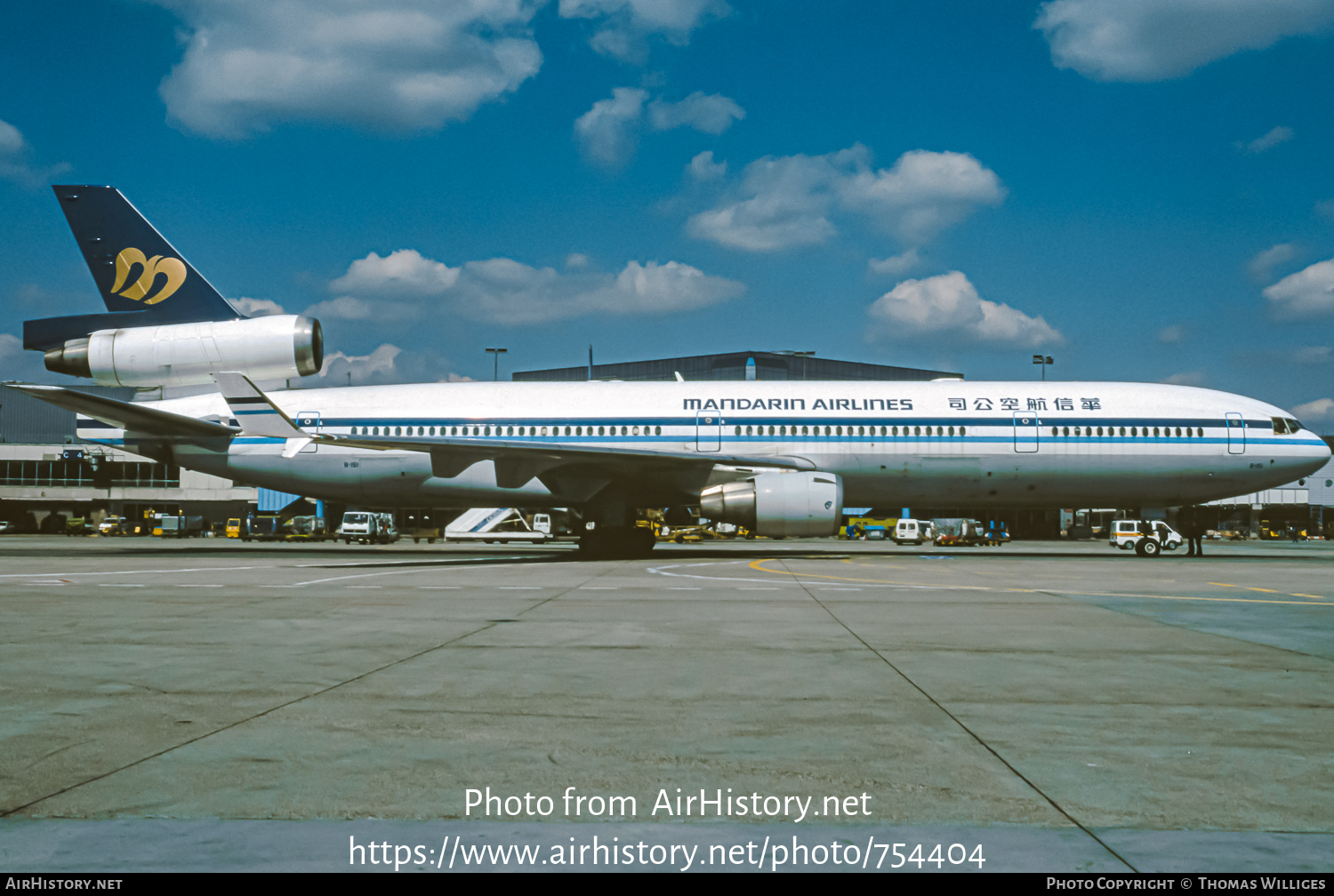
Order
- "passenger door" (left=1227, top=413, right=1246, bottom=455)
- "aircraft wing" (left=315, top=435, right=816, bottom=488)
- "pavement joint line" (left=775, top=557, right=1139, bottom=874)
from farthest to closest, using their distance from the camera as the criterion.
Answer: "passenger door" (left=1227, top=413, right=1246, bottom=455), "aircraft wing" (left=315, top=435, right=816, bottom=488), "pavement joint line" (left=775, top=557, right=1139, bottom=874)

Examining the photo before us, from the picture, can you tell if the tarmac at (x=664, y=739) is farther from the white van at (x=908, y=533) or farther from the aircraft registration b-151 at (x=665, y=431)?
the white van at (x=908, y=533)

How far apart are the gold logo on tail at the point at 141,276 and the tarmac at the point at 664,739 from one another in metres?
14.1

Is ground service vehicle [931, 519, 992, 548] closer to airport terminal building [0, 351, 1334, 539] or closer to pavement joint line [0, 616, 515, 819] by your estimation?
airport terminal building [0, 351, 1334, 539]

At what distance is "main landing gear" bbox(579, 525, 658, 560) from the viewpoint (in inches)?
923

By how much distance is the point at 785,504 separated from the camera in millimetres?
20984

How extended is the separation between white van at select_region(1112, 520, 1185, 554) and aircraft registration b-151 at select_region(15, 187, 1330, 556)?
11.8 ft

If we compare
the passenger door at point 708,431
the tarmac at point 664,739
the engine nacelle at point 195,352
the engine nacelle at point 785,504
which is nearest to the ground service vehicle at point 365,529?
the engine nacelle at point 195,352

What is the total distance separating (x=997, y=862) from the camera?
313cm

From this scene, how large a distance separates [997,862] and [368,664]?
5428 millimetres

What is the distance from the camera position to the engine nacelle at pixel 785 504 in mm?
20984

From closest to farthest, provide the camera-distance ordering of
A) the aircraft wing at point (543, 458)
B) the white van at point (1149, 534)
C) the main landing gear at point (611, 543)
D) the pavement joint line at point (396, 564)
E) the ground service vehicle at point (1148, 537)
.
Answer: the pavement joint line at point (396, 564), the aircraft wing at point (543, 458), the main landing gear at point (611, 543), the ground service vehicle at point (1148, 537), the white van at point (1149, 534)

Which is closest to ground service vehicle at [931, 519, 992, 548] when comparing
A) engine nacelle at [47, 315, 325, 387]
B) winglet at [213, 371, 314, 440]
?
engine nacelle at [47, 315, 325, 387]

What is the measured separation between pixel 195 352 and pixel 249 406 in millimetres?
2778

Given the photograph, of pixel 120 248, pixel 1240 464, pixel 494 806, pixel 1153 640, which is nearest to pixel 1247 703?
pixel 1153 640
